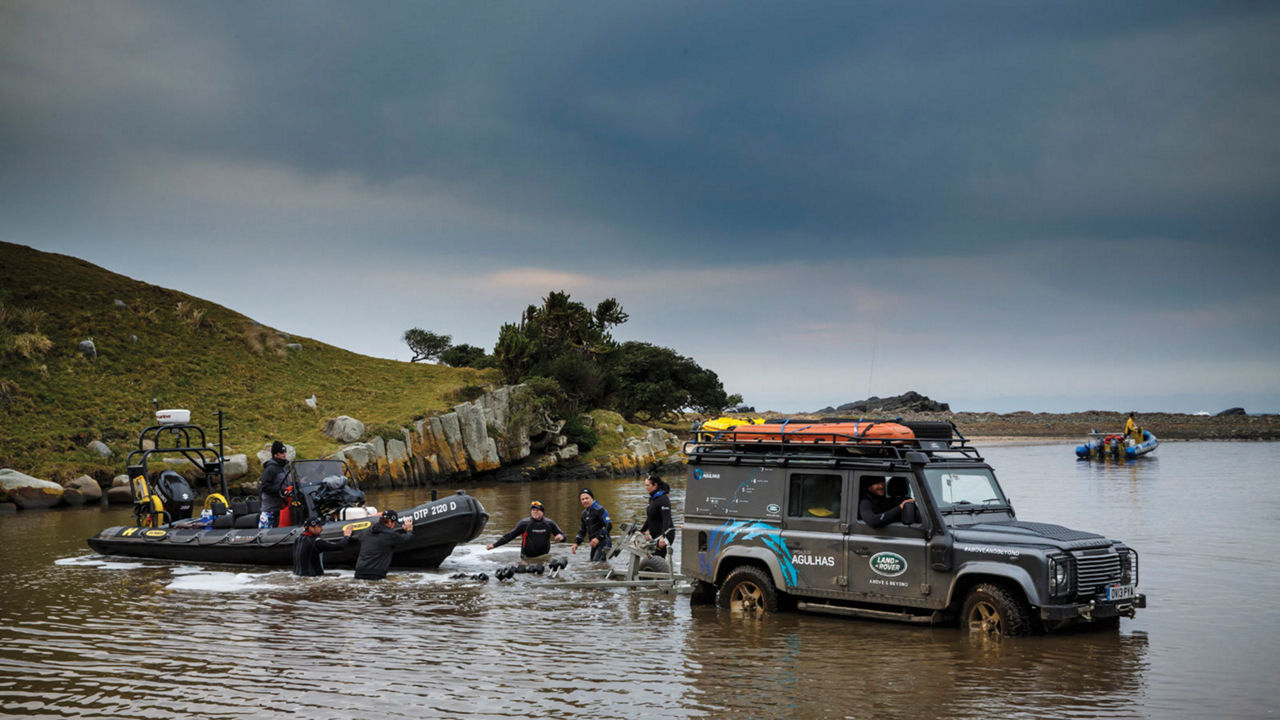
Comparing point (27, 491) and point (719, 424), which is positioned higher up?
point (719, 424)

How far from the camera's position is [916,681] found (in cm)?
956

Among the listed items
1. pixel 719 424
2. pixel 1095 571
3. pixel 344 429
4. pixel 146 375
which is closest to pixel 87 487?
pixel 344 429

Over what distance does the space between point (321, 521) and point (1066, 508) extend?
25.4 metres

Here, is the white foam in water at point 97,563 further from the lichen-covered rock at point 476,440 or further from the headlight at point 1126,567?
the lichen-covered rock at point 476,440

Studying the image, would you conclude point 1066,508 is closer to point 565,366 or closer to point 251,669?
point 251,669

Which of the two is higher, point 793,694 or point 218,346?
point 218,346

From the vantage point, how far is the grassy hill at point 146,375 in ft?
142

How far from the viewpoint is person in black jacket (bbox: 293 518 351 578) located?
18.0 m

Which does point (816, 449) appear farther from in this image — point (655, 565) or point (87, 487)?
point (87, 487)

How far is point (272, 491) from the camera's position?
20125mm

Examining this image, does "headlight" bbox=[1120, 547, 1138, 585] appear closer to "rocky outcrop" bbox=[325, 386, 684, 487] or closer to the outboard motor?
the outboard motor

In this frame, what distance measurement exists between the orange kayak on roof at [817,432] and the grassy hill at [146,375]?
3528 centimetres

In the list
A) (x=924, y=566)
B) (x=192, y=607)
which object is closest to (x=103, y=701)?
(x=192, y=607)

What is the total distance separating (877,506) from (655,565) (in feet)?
17.3
